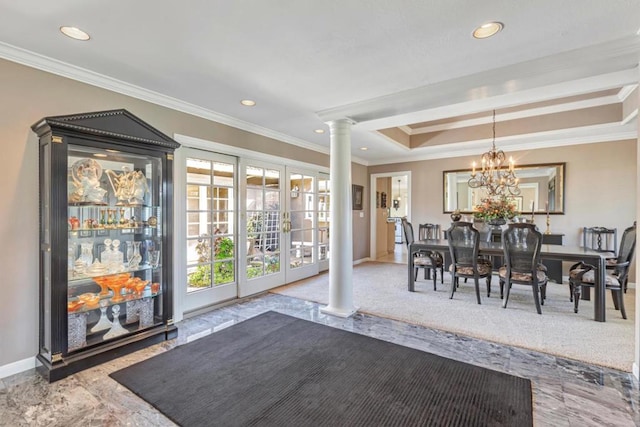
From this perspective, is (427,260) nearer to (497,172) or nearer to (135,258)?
(497,172)

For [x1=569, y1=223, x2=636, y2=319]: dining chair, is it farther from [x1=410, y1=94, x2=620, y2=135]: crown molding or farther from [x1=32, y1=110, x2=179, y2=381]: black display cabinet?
[x1=32, y1=110, x2=179, y2=381]: black display cabinet

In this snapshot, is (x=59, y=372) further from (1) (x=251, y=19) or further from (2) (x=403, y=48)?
(2) (x=403, y=48)

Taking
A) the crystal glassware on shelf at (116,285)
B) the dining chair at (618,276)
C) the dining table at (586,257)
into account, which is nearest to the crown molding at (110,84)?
the crystal glassware on shelf at (116,285)

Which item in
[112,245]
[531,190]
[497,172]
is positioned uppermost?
[497,172]

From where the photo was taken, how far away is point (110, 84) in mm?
2812

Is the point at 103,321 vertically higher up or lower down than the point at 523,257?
lower down

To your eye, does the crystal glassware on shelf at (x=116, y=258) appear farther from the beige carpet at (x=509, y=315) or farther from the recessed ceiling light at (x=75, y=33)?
the beige carpet at (x=509, y=315)

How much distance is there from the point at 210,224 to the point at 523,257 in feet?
13.1

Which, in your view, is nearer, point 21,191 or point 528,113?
point 21,191

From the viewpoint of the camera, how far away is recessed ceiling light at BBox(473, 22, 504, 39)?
198cm

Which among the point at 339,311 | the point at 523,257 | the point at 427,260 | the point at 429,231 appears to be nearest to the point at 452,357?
the point at 339,311

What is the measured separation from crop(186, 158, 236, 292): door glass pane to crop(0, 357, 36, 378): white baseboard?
4.78 ft

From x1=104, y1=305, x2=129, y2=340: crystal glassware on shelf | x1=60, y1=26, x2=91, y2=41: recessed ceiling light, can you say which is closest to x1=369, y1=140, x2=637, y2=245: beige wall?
x1=60, y1=26, x2=91, y2=41: recessed ceiling light

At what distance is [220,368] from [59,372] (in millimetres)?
1164
